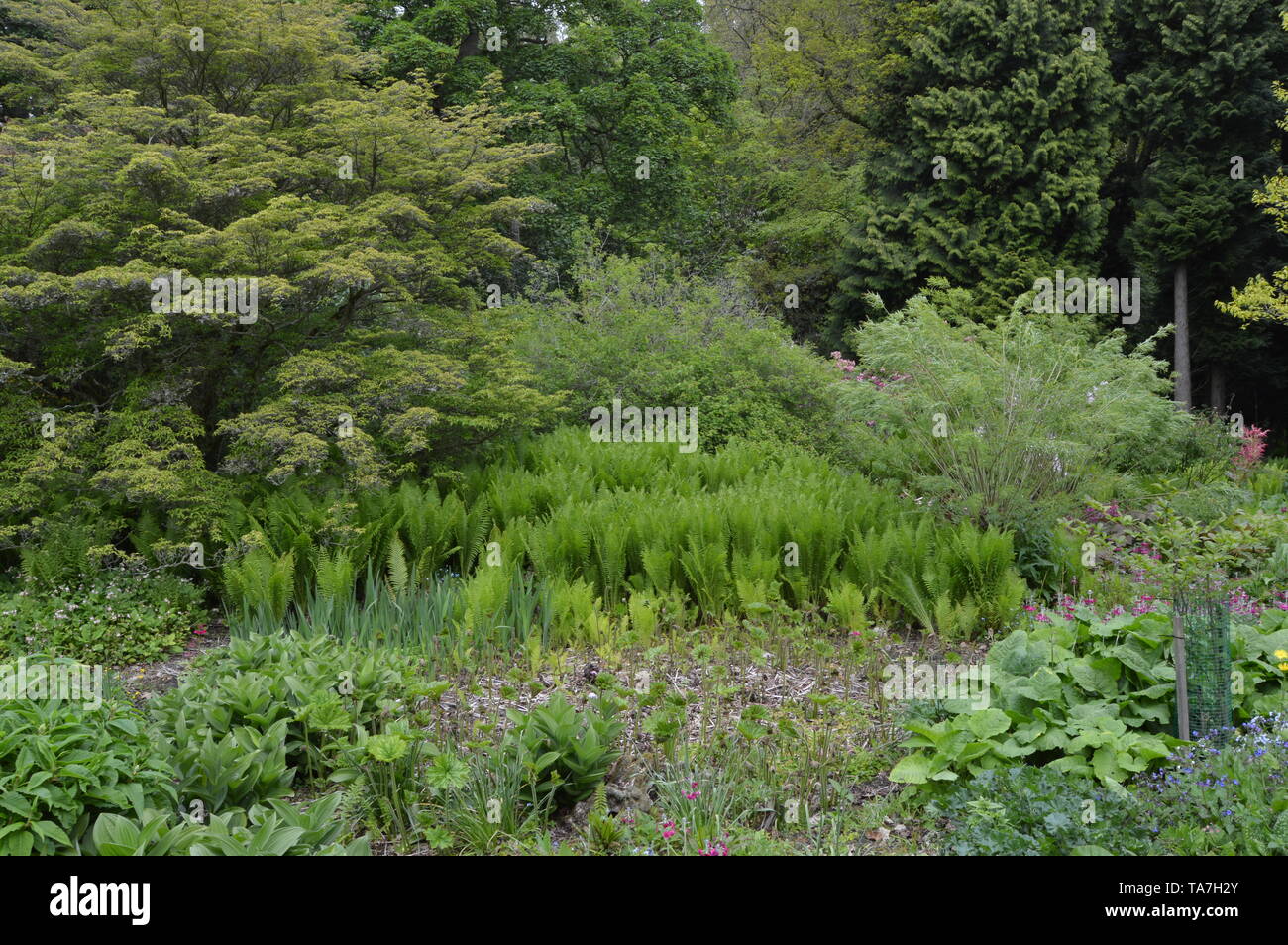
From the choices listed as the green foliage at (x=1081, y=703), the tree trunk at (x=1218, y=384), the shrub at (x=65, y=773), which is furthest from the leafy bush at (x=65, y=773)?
the tree trunk at (x=1218, y=384)

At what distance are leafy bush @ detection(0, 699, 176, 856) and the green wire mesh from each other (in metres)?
3.55

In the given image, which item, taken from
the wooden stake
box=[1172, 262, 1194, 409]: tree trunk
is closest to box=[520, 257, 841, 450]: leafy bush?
the wooden stake

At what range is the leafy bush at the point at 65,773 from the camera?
2.58 meters

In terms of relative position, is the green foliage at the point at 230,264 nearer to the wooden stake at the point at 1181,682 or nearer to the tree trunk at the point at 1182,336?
the wooden stake at the point at 1181,682

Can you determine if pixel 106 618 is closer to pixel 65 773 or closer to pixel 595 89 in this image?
pixel 65 773

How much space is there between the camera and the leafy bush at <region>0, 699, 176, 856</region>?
2.58m

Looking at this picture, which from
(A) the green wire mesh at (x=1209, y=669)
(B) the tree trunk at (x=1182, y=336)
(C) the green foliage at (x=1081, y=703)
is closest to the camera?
(C) the green foliage at (x=1081, y=703)

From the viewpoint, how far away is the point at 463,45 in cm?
1692

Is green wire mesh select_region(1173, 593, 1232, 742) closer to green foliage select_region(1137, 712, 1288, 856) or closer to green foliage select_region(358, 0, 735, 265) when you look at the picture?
green foliage select_region(1137, 712, 1288, 856)

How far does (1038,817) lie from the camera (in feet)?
9.28

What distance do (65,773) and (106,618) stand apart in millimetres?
3328

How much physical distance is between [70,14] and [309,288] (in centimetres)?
318

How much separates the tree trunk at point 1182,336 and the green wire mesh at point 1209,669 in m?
13.4

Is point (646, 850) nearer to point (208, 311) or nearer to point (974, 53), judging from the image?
point (208, 311)
